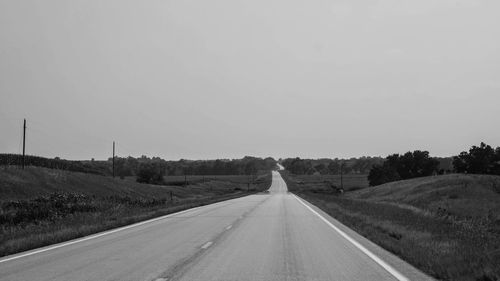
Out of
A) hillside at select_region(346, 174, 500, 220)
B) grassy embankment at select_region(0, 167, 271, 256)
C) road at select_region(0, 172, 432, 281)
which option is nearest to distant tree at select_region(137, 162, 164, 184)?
grassy embankment at select_region(0, 167, 271, 256)

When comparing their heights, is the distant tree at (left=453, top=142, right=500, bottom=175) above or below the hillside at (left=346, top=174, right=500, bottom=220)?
above

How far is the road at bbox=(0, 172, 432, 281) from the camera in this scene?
1049 centimetres

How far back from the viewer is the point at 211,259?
42.1 feet

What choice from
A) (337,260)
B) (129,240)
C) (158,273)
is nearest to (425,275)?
(337,260)

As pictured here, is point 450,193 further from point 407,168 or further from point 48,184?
point 407,168

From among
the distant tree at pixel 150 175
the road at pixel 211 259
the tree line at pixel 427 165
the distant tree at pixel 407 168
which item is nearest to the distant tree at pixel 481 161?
the tree line at pixel 427 165

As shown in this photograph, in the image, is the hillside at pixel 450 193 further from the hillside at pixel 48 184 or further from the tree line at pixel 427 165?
the tree line at pixel 427 165

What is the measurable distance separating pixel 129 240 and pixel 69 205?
17.3 m

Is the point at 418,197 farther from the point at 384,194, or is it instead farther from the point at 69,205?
the point at 69,205

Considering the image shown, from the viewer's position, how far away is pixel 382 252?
46.4 feet

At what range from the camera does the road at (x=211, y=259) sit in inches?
413

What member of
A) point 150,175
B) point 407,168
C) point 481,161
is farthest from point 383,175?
point 150,175

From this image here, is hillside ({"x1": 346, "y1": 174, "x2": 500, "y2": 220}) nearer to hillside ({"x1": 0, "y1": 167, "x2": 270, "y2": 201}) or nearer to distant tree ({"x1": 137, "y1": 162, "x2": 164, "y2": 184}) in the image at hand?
hillside ({"x1": 0, "y1": 167, "x2": 270, "y2": 201})

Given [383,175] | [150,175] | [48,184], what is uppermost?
[150,175]
